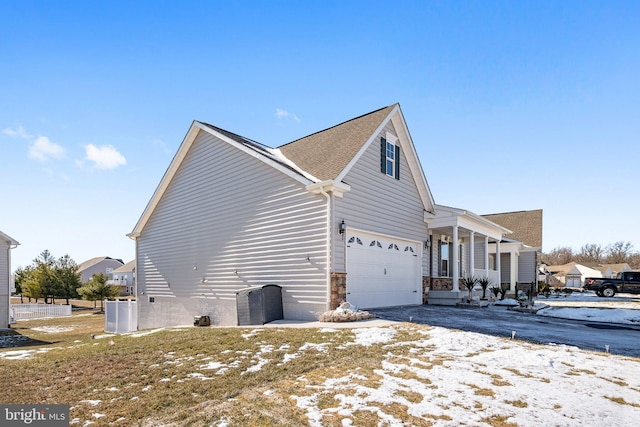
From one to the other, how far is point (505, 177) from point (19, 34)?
18.8 m

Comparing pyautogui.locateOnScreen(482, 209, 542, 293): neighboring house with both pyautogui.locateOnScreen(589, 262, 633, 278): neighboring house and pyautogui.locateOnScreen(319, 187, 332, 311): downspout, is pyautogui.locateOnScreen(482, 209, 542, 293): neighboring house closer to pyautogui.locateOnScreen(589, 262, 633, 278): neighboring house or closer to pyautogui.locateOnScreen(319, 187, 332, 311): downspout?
pyautogui.locateOnScreen(319, 187, 332, 311): downspout

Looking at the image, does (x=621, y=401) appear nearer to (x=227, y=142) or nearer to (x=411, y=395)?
(x=411, y=395)

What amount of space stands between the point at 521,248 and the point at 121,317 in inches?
Result: 996

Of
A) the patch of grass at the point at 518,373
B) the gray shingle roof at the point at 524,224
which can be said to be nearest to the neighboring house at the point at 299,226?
the patch of grass at the point at 518,373

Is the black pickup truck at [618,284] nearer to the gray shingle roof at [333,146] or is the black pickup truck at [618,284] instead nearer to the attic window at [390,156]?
the attic window at [390,156]

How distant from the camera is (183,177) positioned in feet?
52.5

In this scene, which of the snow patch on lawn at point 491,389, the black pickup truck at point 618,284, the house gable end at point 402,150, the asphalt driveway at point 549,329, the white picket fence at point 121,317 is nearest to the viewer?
the snow patch on lawn at point 491,389

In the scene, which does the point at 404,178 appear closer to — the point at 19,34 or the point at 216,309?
the point at 216,309

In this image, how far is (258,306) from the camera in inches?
416

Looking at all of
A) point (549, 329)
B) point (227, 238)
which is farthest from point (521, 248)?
point (227, 238)

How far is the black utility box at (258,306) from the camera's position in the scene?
10547 millimetres

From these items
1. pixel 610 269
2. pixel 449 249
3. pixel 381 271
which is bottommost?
pixel 610 269

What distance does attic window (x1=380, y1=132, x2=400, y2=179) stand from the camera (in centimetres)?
1342

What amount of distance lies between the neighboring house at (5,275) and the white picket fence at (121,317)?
400 inches
